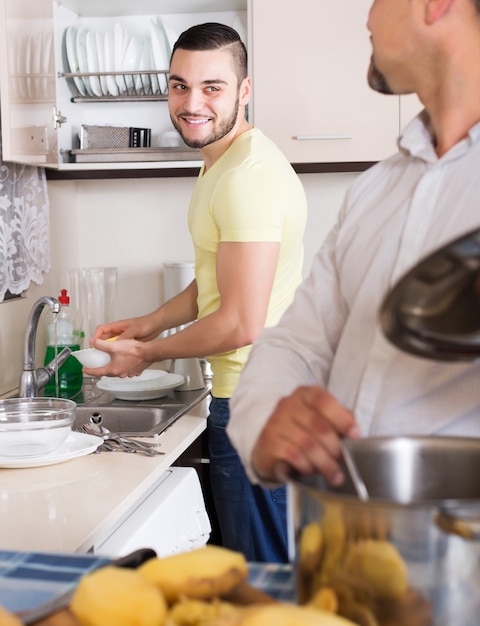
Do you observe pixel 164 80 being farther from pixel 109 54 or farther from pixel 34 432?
pixel 34 432

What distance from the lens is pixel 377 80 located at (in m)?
1.12

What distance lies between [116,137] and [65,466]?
4.21ft

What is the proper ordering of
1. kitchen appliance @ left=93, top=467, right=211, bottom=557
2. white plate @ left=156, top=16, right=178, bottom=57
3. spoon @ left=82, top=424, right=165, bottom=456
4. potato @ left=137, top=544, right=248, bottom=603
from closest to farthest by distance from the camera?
potato @ left=137, top=544, right=248, bottom=603, kitchen appliance @ left=93, top=467, right=211, bottom=557, spoon @ left=82, top=424, right=165, bottom=456, white plate @ left=156, top=16, right=178, bottom=57

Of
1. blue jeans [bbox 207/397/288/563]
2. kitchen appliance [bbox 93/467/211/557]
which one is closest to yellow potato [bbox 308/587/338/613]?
kitchen appliance [bbox 93/467/211/557]

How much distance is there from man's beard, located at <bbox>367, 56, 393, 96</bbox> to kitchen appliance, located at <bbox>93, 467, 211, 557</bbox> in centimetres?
80

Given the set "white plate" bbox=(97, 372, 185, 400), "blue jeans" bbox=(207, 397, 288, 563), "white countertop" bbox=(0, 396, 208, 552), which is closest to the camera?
"white countertop" bbox=(0, 396, 208, 552)

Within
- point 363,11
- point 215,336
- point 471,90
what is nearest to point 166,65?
point 363,11

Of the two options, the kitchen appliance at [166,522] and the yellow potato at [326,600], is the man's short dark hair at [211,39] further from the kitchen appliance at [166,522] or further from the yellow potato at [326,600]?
the yellow potato at [326,600]

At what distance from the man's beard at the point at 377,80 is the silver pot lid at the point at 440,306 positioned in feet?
1.77

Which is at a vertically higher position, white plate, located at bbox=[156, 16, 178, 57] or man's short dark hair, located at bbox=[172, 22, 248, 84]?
white plate, located at bbox=[156, 16, 178, 57]

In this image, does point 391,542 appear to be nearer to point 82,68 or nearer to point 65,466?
point 65,466

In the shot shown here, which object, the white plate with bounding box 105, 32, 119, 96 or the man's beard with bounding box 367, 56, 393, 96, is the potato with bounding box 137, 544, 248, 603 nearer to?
the man's beard with bounding box 367, 56, 393, 96

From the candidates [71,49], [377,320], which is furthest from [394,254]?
[71,49]

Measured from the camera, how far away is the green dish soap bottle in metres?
2.40
